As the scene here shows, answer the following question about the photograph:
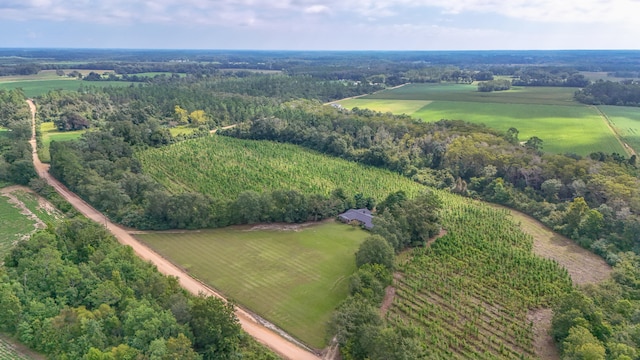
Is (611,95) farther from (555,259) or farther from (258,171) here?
(258,171)

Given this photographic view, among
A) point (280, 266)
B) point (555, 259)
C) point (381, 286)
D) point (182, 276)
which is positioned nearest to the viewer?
point (381, 286)

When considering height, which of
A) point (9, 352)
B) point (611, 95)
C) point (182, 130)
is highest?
point (611, 95)

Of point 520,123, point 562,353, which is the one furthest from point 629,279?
point 520,123

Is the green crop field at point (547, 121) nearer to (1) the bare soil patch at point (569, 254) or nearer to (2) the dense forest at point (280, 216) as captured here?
(2) the dense forest at point (280, 216)

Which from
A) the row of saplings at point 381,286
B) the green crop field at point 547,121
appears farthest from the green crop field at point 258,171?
the green crop field at point 547,121

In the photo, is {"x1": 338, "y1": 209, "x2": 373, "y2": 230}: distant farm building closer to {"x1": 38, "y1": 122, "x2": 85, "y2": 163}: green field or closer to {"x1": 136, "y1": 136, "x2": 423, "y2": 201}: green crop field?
{"x1": 136, "y1": 136, "x2": 423, "y2": 201}: green crop field

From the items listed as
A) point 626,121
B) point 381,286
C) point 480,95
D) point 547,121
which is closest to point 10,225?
point 381,286
